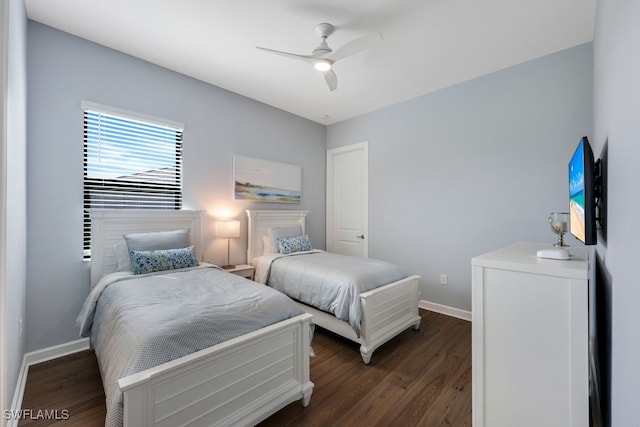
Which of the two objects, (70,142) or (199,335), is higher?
(70,142)

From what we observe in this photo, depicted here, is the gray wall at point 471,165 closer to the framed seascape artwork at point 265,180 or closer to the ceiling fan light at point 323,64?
the framed seascape artwork at point 265,180

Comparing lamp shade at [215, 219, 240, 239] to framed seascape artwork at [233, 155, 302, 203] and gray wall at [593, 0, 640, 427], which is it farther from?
gray wall at [593, 0, 640, 427]

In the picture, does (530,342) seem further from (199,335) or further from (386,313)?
(199,335)

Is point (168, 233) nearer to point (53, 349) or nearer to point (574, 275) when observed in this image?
point (53, 349)

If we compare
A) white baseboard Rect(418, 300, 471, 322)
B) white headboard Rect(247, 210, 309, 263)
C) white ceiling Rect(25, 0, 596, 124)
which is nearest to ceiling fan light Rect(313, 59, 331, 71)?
white ceiling Rect(25, 0, 596, 124)

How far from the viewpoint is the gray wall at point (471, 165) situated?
2.66 m

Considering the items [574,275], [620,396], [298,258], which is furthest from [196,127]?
[620,396]

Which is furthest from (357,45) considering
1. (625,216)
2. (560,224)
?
(625,216)

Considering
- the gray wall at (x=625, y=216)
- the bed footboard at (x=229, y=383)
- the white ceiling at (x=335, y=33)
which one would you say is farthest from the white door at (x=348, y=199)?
the gray wall at (x=625, y=216)

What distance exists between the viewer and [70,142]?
244 cm

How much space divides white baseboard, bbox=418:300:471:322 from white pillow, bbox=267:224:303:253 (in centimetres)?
195

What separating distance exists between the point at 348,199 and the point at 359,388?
3007 millimetres

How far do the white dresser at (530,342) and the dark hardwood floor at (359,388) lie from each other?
56 centimetres

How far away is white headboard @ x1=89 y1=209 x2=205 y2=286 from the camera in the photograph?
248cm
